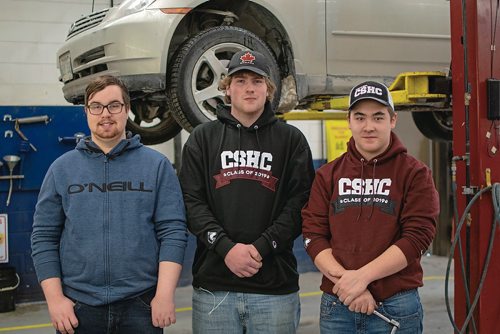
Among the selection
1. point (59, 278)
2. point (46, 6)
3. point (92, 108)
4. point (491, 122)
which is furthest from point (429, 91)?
point (46, 6)

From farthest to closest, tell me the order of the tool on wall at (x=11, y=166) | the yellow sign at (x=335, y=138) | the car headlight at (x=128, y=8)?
the yellow sign at (x=335, y=138), the tool on wall at (x=11, y=166), the car headlight at (x=128, y=8)

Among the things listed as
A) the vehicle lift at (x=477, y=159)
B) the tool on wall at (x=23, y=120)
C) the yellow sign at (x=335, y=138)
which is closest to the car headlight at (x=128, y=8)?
the vehicle lift at (x=477, y=159)

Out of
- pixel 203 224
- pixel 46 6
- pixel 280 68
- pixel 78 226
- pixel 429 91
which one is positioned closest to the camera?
pixel 78 226

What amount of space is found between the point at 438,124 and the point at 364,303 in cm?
391

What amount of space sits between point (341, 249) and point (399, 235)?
21 centimetres

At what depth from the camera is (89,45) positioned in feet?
13.6

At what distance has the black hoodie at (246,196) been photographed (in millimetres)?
2439

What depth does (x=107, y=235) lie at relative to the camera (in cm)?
226

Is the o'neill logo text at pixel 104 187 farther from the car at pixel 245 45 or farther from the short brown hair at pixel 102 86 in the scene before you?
the car at pixel 245 45

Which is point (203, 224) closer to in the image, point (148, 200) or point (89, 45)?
point (148, 200)

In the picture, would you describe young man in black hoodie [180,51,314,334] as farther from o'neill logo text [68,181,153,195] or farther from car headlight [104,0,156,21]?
Result: car headlight [104,0,156,21]

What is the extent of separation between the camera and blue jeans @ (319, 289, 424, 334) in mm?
2277

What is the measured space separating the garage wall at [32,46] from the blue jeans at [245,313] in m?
5.04

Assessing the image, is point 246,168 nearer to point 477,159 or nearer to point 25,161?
point 477,159
